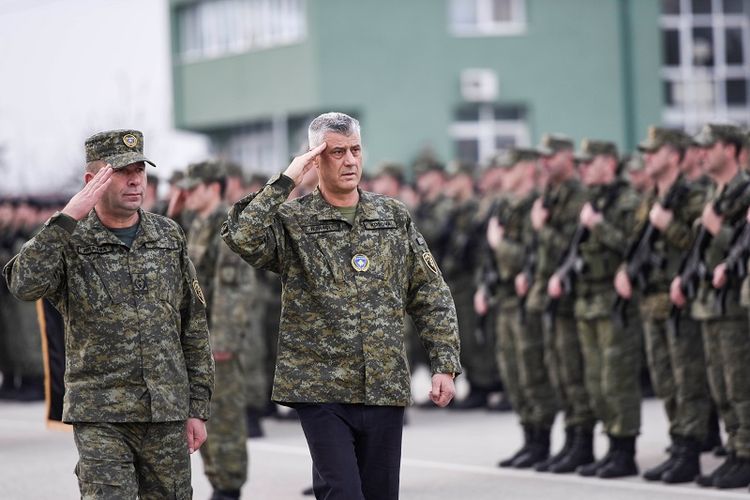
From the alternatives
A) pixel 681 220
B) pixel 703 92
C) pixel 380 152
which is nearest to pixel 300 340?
pixel 681 220

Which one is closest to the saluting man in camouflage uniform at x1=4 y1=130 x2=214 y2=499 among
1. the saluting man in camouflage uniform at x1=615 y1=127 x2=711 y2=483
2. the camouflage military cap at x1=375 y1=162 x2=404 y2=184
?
the saluting man in camouflage uniform at x1=615 y1=127 x2=711 y2=483

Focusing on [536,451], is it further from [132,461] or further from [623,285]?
[132,461]

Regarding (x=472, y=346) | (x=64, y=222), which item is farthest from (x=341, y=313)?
(x=472, y=346)

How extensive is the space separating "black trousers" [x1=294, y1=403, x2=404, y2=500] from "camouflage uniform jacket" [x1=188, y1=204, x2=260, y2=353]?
10.2 ft

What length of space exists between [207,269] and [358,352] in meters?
3.57

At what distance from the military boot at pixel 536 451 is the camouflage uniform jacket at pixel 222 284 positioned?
8.13ft

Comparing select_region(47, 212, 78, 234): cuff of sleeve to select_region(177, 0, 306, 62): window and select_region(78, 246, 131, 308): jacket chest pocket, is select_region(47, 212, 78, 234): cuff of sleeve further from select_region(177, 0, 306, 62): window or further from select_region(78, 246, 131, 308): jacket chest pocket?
select_region(177, 0, 306, 62): window

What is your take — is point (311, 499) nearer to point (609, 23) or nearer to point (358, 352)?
point (358, 352)

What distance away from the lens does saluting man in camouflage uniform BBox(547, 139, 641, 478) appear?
10.7m

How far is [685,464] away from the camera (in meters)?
10.3

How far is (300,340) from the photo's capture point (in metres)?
6.71

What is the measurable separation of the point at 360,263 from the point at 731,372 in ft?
12.8

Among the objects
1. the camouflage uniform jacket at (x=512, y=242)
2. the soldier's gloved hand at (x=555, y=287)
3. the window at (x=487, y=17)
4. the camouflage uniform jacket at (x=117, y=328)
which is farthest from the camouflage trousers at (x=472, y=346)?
the window at (x=487, y=17)

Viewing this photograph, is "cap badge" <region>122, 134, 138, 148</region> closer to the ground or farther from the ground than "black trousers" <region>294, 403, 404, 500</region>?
farther from the ground
